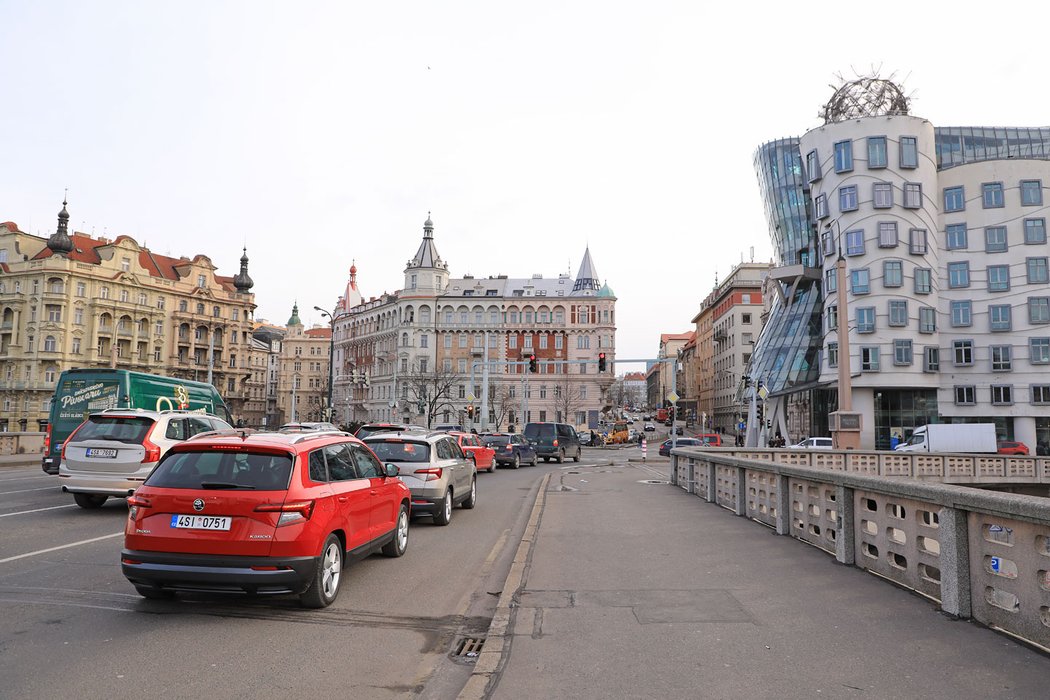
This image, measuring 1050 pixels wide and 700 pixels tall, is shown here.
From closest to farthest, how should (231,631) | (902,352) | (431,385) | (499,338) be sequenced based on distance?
(231,631) → (902,352) → (431,385) → (499,338)

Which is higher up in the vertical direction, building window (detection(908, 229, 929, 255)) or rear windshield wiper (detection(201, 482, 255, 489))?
building window (detection(908, 229, 929, 255))

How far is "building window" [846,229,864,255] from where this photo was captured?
5034 cm

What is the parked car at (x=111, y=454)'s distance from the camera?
1218 cm

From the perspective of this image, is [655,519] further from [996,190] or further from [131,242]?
[131,242]

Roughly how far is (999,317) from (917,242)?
841 centimetres

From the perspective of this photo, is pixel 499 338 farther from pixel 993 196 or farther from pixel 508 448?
pixel 508 448

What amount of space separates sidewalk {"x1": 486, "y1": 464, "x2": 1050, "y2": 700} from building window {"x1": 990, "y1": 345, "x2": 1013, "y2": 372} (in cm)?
5075

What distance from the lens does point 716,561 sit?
8.51 metres

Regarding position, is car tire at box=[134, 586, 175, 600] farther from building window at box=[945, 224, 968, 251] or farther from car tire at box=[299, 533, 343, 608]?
building window at box=[945, 224, 968, 251]

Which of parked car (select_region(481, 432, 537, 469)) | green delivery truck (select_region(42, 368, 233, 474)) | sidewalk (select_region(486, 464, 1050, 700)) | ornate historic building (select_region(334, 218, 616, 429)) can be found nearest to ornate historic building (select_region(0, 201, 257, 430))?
ornate historic building (select_region(334, 218, 616, 429))

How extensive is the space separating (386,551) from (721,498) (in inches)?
328

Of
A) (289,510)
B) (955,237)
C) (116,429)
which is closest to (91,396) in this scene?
(116,429)

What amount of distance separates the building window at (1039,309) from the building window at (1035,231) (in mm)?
3961

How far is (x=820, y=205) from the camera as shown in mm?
53938
